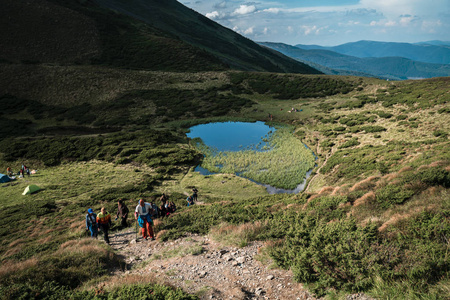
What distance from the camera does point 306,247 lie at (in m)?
9.57

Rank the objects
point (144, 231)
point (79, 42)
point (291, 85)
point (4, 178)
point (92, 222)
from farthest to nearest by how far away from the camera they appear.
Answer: point (79, 42) < point (291, 85) < point (4, 178) < point (92, 222) < point (144, 231)

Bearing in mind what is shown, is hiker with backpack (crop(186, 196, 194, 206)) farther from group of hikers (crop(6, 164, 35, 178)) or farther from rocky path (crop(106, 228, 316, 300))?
group of hikers (crop(6, 164, 35, 178))

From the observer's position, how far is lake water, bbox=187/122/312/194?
40.8 meters

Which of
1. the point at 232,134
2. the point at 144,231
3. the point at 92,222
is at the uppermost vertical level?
the point at 232,134

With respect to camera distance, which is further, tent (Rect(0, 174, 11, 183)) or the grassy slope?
tent (Rect(0, 174, 11, 183))

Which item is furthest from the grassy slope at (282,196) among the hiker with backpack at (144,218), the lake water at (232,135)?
the lake water at (232,135)

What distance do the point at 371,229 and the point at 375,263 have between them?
2297 millimetres

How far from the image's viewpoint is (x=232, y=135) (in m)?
46.8

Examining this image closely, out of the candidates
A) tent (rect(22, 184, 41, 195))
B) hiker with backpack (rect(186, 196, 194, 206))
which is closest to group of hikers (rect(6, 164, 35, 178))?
tent (rect(22, 184, 41, 195))

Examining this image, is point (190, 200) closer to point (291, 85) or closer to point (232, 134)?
point (232, 134)

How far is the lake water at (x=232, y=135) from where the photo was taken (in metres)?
40.8

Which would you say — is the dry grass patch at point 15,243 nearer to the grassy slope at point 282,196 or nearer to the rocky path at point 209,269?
the grassy slope at point 282,196

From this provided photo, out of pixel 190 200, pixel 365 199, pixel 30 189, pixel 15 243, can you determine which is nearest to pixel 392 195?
pixel 365 199

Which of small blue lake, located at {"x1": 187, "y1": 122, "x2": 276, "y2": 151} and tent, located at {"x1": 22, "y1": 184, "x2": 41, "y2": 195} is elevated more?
small blue lake, located at {"x1": 187, "y1": 122, "x2": 276, "y2": 151}
